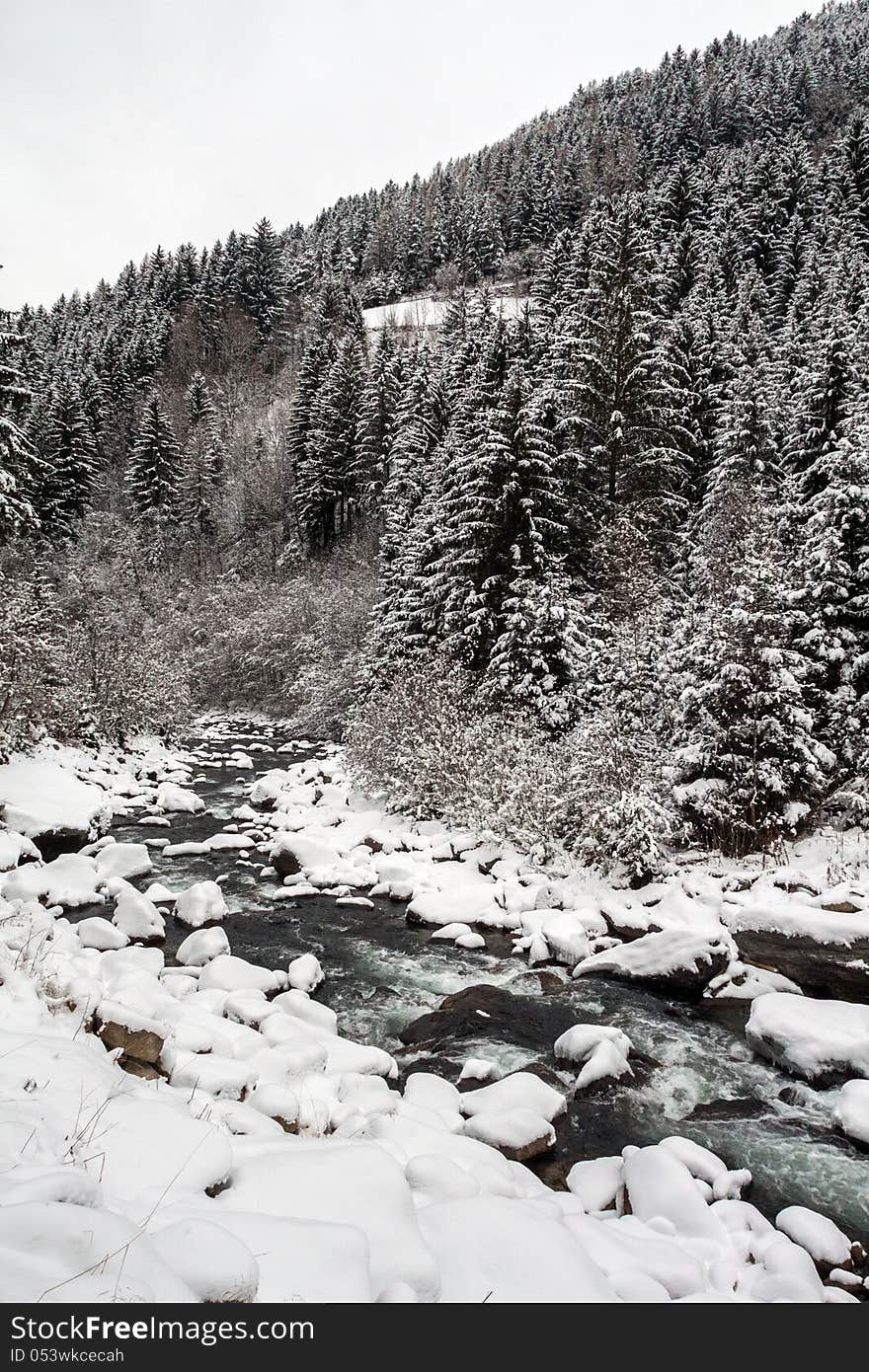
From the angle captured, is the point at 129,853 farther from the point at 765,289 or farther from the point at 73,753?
the point at 765,289

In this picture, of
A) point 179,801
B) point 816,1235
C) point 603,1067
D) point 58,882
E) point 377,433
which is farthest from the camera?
point 377,433

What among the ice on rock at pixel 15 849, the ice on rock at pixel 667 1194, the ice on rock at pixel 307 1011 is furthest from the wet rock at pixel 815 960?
the ice on rock at pixel 15 849

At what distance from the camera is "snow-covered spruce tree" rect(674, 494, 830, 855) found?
1138cm

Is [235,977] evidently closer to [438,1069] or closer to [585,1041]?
[438,1069]

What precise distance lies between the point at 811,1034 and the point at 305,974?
211 inches

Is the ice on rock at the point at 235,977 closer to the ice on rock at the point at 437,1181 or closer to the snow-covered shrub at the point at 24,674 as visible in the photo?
the ice on rock at the point at 437,1181

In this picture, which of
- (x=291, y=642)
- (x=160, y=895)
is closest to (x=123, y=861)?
(x=160, y=895)

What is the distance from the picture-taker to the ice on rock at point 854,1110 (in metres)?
5.55

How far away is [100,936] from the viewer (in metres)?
8.34

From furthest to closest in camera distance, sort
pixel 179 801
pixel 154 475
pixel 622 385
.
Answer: pixel 154 475, pixel 622 385, pixel 179 801

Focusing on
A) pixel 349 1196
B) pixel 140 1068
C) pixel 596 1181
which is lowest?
pixel 596 1181
